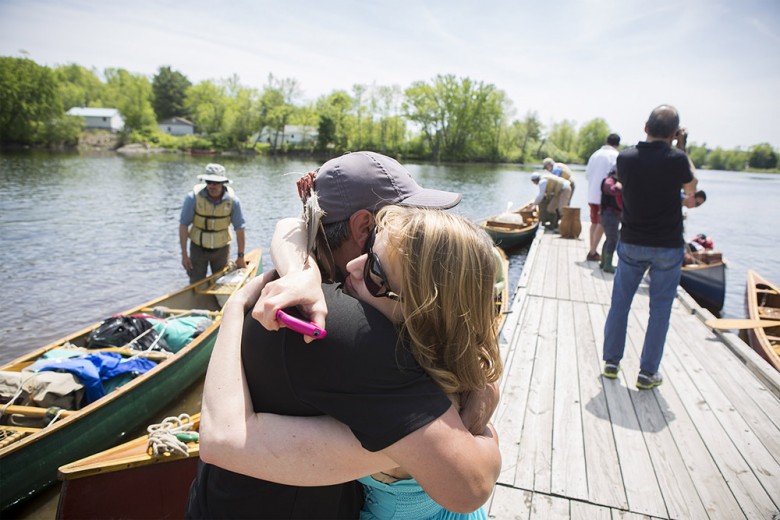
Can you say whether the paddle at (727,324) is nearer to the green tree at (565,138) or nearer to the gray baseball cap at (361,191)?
the gray baseball cap at (361,191)

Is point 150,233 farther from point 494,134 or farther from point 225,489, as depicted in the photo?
point 494,134

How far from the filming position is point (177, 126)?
7825 centimetres

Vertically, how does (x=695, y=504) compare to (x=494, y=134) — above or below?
below

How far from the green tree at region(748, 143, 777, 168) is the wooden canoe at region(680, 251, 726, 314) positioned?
118m

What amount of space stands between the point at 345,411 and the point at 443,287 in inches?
13.7

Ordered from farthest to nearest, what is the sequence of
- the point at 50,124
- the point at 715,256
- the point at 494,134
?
1. the point at 494,134
2. the point at 50,124
3. the point at 715,256

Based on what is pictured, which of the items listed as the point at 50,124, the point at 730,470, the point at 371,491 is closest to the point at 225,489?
the point at 371,491

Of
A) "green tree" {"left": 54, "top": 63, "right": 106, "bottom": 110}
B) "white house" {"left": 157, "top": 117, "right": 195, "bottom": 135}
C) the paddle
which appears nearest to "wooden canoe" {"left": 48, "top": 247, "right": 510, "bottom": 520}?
the paddle

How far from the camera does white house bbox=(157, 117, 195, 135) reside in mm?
78250

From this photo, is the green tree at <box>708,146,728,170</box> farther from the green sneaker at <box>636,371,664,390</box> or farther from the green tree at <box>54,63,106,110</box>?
the green tree at <box>54,63,106,110</box>

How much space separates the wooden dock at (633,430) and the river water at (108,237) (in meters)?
2.12

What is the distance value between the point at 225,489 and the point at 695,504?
261cm

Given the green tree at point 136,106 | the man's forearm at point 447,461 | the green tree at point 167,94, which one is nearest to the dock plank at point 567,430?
the man's forearm at point 447,461

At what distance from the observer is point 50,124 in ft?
160
